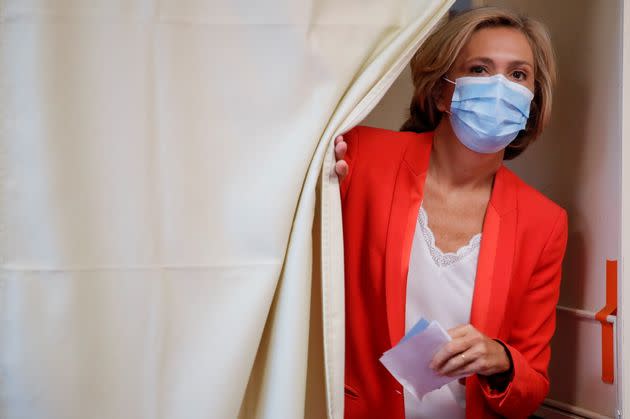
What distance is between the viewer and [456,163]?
1838mm

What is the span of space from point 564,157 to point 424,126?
1.59 feet

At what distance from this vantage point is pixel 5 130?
3.98 feet

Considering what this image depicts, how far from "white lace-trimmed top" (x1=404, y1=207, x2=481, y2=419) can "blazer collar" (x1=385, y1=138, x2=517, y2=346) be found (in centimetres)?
4

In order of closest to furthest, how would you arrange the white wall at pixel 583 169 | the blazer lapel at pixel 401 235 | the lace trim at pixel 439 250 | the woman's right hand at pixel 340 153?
the woman's right hand at pixel 340 153
the blazer lapel at pixel 401 235
the lace trim at pixel 439 250
the white wall at pixel 583 169

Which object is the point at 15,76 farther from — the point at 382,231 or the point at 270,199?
the point at 382,231

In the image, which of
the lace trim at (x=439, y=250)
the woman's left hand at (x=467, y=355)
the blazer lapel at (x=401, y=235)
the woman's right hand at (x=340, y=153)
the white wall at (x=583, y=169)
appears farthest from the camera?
the white wall at (x=583, y=169)

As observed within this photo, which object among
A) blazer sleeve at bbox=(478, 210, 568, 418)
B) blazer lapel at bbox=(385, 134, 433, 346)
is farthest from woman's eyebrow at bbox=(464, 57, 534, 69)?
blazer sleeve at bbox=(478, 210, 568, 418)

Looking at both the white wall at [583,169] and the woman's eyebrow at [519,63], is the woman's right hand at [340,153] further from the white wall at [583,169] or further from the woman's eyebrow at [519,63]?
the white wall at [583,169]

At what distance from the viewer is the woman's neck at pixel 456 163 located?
1.83 meters

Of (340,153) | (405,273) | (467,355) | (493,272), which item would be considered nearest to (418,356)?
(467,355)

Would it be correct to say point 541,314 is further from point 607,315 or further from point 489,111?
point 489,111

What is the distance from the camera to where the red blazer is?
169cm

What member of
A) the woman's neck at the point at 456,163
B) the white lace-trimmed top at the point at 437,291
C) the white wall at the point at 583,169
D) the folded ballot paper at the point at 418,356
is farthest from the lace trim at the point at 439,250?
the white wall at the point at 583,169

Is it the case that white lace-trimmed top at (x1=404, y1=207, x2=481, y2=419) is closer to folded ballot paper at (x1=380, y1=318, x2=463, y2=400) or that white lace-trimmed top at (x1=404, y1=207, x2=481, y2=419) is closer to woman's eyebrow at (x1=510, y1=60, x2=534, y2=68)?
folded ballot paper at (x1=380, y1=318, x2=463, y2=400)
